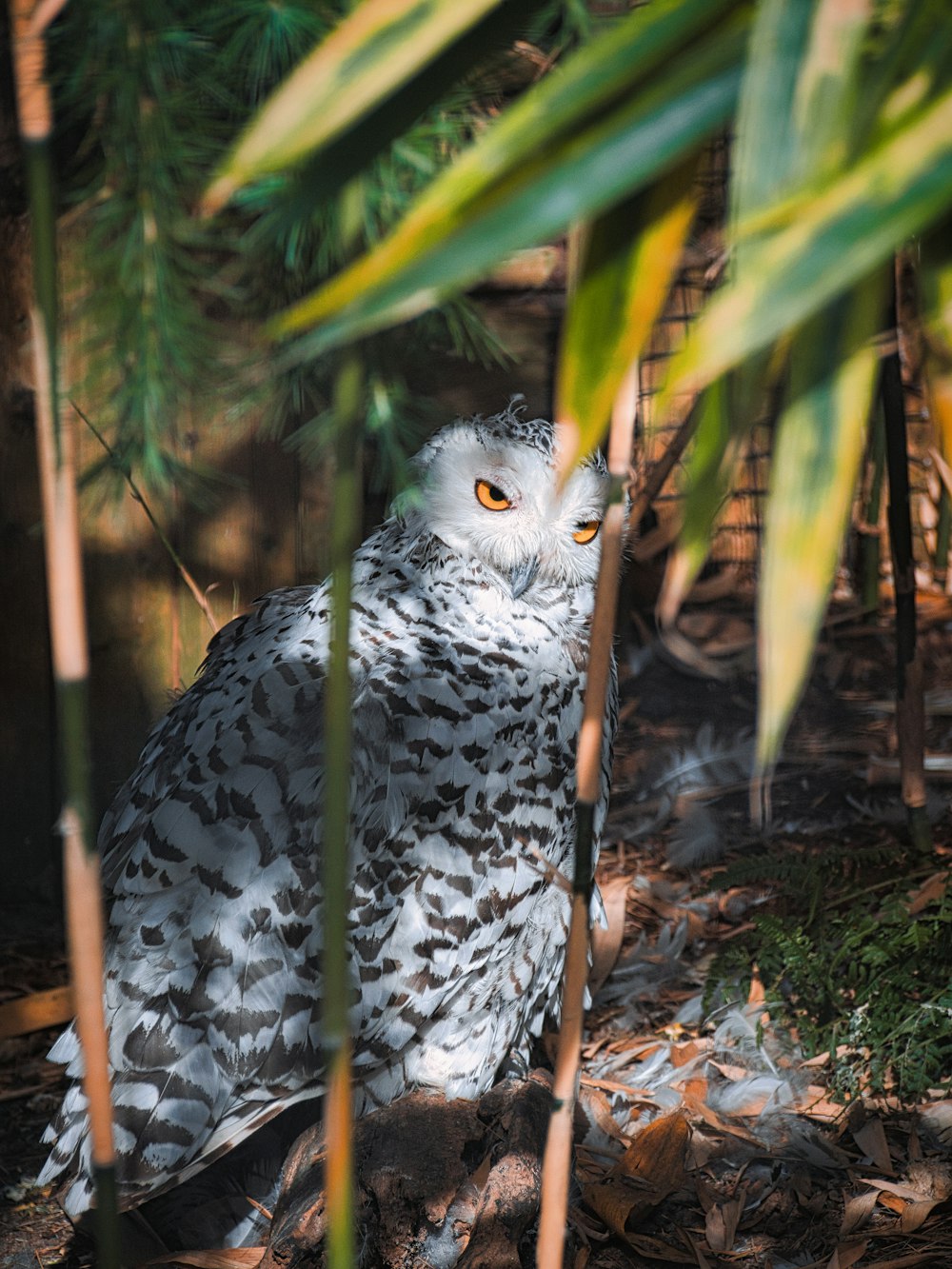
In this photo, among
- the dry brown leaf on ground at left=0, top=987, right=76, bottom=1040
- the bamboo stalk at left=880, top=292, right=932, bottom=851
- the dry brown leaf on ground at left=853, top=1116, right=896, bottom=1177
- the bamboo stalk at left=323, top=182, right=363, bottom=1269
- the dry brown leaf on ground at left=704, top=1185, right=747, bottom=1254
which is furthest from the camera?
the dry brown leaf on ground at left=0, top=987, right=76, bottom=1040

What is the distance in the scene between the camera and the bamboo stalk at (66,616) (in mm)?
773

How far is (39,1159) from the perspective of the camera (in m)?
2.17

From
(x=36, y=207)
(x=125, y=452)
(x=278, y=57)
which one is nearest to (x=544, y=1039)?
(x=125, y=452)

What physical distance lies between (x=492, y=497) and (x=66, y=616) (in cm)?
125

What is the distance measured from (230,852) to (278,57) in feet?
3.88

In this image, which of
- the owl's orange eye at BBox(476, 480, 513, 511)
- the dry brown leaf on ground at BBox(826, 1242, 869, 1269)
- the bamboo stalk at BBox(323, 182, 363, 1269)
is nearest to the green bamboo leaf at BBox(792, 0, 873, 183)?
the bamboo stalk at BBox(323, 182, 363, 1269)

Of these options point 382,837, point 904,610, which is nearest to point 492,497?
point 382,837

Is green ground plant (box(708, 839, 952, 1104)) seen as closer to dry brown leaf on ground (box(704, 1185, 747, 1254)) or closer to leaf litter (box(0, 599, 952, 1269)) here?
leaf litter (box(0, 599, 952, 1269))

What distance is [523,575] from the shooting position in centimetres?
203

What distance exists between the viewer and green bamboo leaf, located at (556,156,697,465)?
61 cm

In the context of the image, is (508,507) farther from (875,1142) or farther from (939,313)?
(939,313)

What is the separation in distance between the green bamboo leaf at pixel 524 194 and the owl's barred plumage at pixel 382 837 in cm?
137

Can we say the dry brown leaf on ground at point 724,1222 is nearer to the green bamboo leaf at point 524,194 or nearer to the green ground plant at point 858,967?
the green ground plant at point 858,967

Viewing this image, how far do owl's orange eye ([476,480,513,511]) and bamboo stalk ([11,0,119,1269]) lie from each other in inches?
47.0
